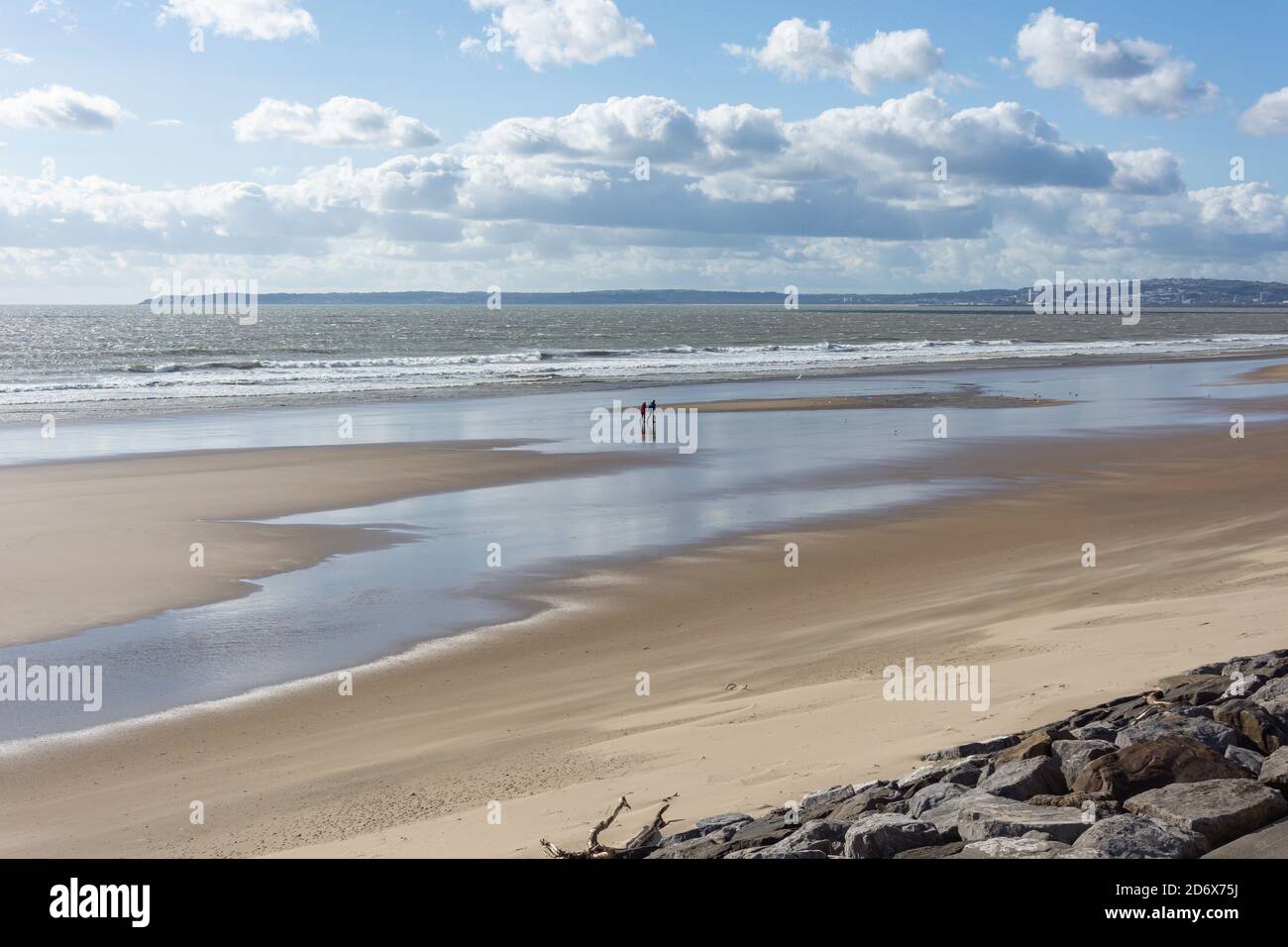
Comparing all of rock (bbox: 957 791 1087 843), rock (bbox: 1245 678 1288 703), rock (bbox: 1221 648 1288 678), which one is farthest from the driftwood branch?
rock (bbox: 1221 648 1288 678)

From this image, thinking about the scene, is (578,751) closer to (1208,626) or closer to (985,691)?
(985,691)

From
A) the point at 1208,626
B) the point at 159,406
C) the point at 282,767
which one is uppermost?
the point at 159,406

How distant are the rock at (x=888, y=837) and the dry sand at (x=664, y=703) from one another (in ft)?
5.07

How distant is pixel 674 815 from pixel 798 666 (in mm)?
4064

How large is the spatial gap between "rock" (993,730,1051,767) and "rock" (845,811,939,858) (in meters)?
1.15

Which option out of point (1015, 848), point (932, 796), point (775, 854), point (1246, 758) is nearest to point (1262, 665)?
point (1246, 758)

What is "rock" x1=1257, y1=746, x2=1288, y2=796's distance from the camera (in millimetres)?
5238

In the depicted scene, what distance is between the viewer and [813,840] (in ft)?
17.5

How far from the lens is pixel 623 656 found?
11.1 meters

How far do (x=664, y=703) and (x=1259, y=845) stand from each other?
5.47 meters

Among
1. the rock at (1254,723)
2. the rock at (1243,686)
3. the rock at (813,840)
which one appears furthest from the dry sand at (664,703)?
the rock at (1254,723)

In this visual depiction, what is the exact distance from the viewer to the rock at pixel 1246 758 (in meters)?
5.68

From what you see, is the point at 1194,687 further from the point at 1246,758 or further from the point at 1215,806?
the point at 1215,806
